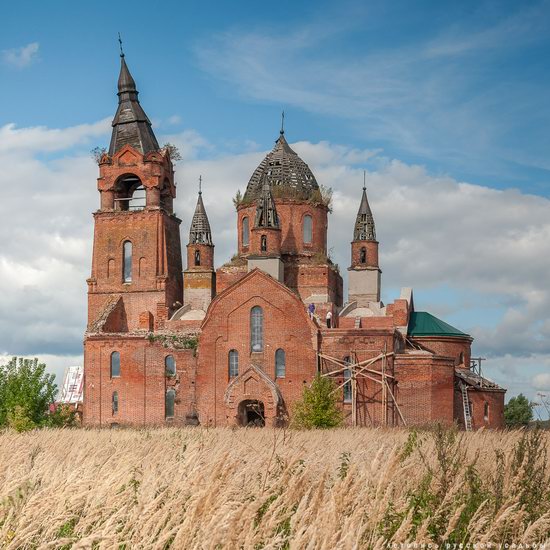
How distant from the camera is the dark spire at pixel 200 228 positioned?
153 feet

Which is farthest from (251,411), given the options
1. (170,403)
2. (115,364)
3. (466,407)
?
(466,407)

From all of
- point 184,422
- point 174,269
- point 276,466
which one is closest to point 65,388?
point 174,269

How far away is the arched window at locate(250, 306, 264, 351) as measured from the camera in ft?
135

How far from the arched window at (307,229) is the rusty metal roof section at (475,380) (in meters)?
10.0

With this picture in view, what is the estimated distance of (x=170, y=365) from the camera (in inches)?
1682

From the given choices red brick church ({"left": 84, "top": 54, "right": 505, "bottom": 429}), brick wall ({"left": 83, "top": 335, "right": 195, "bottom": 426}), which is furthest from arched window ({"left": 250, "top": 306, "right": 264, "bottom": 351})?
brick wall ({"left": 83, "top": 335, "right": 195, "bottom": 426})

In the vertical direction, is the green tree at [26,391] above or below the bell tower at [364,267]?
below

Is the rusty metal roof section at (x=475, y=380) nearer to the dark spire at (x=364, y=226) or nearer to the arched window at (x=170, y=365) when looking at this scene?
the dark spire at (x=364, y=226)

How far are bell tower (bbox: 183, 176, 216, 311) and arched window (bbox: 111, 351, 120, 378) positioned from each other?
4702 mm

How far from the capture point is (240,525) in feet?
20.0

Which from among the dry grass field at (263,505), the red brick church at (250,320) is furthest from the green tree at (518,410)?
the dry grass field at (263,505)

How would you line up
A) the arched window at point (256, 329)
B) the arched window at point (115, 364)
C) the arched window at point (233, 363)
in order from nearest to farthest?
1. the arched window at point (256, 329)
2. the arched window at point (233, 363)
3. the arched window at point (115, 364)

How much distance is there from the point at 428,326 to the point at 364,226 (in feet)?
19.1

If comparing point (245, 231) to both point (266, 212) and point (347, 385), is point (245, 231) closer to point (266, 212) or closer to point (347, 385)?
point (266, 212)
